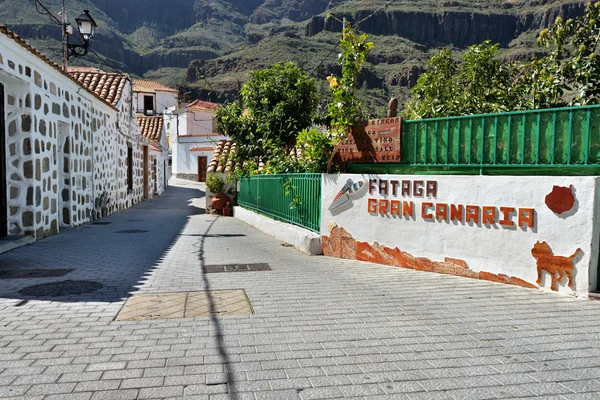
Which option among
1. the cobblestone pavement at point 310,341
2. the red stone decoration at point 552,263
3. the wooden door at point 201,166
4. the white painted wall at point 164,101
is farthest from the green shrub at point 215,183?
the white painted wall at point 164,101

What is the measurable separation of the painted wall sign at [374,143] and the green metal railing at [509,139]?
0.16 metres

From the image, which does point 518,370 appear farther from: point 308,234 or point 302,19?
point 302,19

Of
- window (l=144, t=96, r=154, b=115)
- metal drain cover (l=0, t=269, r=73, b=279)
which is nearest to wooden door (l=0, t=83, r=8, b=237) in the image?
metal drain cover (l=0, t=269, r=73, b=279)

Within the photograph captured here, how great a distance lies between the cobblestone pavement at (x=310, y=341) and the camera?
342 cm

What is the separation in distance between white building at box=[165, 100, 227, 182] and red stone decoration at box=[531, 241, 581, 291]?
40.7m

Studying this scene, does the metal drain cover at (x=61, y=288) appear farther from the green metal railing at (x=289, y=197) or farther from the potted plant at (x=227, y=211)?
the potted plant at (x=227, y=211)

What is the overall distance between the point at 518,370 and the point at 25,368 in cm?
377

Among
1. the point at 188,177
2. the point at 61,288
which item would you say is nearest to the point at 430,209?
the point at 61,288

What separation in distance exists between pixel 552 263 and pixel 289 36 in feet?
289

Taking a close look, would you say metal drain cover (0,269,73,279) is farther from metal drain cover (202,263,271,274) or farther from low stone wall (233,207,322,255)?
low stone wall (233,207,322,255)

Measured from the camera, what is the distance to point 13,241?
9.33 metres

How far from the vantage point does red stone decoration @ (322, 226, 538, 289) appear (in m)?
6.73

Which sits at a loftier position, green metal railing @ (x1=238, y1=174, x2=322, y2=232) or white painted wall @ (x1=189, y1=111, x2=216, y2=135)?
white painted wall @ (x1=189, y1=111, x2=216, y2=135)

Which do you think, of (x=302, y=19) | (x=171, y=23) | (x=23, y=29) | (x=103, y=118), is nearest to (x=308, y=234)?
(x=103, y=118)
